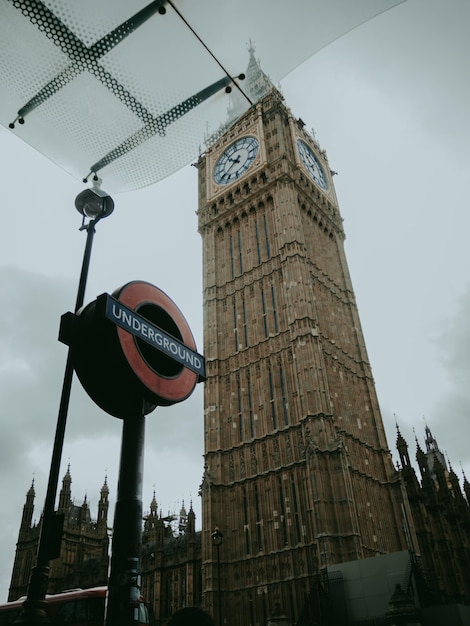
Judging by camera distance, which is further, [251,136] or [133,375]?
[251,136]

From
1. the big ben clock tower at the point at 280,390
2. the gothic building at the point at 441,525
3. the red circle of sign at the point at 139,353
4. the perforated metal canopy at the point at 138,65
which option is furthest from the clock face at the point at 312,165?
the perforated metal canopy at the point at 138,65

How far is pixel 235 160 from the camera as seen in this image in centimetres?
4488

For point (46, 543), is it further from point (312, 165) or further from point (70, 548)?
point (70, 548)

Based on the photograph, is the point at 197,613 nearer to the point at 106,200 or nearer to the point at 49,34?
the point at 49,34

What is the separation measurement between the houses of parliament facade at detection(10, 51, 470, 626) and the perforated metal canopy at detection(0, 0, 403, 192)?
67.9 ft

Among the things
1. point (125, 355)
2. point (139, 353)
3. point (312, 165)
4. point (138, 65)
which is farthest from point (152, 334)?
point (312, 165)

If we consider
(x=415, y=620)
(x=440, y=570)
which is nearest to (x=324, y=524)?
(x=415, y=620)

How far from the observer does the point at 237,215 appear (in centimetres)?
4181

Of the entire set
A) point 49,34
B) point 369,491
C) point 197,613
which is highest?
point 369,491

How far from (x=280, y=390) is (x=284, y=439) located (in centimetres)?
326

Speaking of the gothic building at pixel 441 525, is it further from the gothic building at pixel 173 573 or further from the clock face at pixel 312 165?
the clock face at pixel 312 165

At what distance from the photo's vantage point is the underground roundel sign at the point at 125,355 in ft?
12.7

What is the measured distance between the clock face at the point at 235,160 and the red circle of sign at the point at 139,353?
40142 millimetres

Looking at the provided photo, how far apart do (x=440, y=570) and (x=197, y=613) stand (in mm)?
46659
